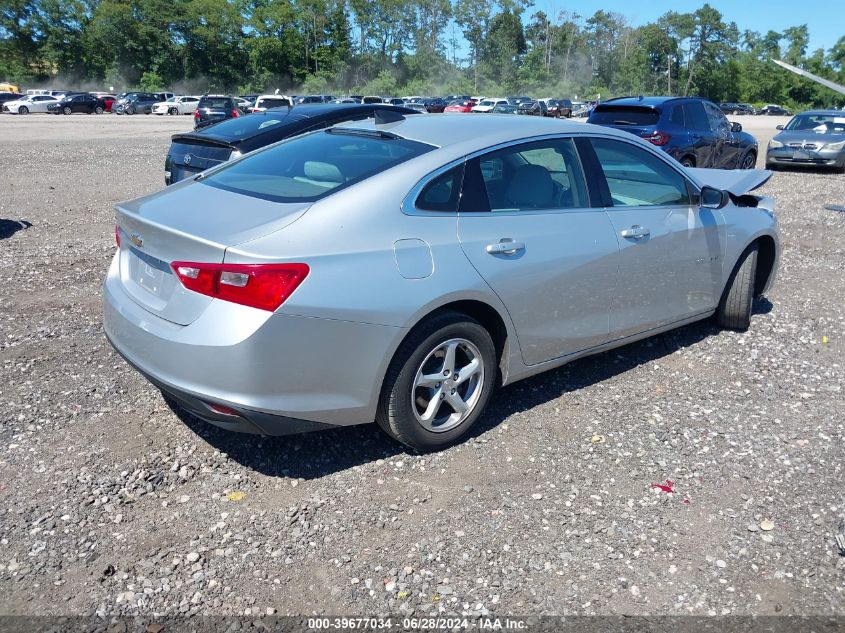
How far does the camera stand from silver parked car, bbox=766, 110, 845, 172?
55.5 ft

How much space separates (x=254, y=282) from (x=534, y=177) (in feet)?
6.16

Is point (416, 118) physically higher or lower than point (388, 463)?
higher

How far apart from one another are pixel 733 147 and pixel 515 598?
12.9 m

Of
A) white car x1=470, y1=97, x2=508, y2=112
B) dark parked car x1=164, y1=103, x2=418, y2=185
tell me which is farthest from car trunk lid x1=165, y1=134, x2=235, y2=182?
white car x1=470, y1=97, x2=508, y2=112

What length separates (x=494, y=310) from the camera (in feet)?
12.7

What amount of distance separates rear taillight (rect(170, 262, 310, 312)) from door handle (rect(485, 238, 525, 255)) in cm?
107

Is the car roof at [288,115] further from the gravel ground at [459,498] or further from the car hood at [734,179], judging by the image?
the gravel ground at [459,498]

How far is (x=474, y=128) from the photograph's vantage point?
4211 millimetres

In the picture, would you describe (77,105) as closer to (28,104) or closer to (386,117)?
(28,104)

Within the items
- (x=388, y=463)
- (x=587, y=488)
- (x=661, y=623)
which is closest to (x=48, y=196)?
(x=388, y=463)

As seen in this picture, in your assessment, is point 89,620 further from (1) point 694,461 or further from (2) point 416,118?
(2) point 416,118

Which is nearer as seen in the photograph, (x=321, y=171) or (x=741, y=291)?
(x=321, y=171)

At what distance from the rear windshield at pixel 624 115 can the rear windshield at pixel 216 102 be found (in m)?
20.0

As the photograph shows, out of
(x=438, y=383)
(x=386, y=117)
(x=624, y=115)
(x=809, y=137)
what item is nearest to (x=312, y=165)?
(x=386, y=117)
